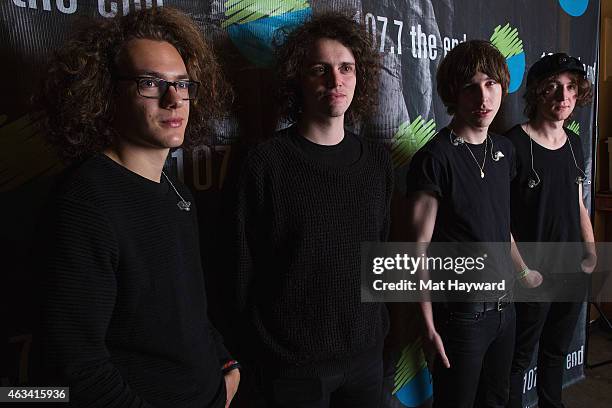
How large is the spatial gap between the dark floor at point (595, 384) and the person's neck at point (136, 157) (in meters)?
2.50

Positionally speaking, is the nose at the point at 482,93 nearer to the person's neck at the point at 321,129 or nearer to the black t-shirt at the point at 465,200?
the black t-shirt at the point at 465,200

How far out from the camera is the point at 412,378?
2176 mm

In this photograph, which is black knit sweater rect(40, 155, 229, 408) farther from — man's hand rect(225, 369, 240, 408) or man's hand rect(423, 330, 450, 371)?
man's hand rect(423, 330, 450, 371)

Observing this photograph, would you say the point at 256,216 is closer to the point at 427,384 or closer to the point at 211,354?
the point at 211,354

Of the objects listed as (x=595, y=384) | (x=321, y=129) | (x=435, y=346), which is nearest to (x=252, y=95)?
(x=321, y=129)

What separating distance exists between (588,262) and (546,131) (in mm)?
607

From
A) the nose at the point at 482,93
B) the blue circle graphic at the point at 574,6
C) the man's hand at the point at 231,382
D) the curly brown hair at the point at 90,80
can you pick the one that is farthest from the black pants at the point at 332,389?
the blue circle graphic at the point at 574,6

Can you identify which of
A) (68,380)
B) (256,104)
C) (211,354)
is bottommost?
(211,354)

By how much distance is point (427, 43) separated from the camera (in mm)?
2084

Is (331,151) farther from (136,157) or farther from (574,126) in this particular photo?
(574,126)

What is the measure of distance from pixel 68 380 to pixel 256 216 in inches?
25.3

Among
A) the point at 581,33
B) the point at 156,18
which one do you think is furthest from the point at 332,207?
the point at 581,33

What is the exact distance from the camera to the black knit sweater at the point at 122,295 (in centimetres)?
83

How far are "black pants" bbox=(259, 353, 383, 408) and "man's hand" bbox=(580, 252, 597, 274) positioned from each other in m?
1.21
